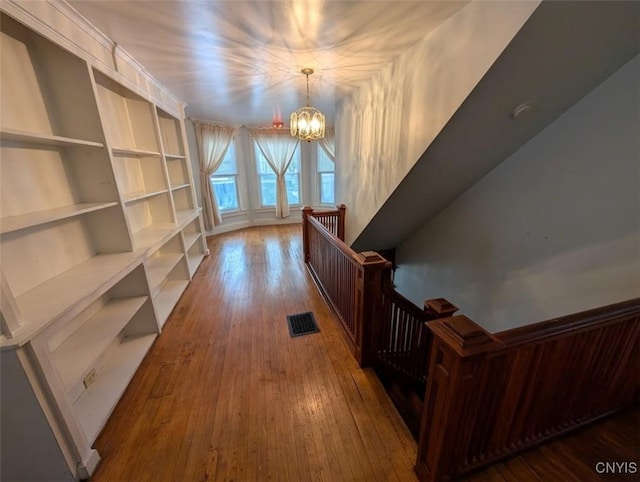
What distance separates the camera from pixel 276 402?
66.1 inches

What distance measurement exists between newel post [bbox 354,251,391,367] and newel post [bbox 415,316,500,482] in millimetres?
699

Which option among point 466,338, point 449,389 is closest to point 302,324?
point 449,389

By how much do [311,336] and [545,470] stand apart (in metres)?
1.62

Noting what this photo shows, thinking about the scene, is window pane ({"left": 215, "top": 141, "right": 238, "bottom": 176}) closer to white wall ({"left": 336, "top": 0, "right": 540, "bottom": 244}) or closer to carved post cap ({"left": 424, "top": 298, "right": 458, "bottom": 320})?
white wall ({"left": 336, "top": 0, "right": 540, "bottom": 244})

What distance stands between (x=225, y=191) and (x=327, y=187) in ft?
8.37

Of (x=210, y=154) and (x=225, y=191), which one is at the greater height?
(x=210, y=154)

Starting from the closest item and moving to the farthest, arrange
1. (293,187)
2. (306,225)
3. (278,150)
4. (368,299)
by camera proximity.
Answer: (368,299)
(306,225)
(278,150)
(293,187)

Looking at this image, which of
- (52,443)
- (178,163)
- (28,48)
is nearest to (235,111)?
(178,163)

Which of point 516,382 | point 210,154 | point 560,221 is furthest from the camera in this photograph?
point 210,154

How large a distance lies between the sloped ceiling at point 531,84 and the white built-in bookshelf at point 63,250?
8.17 ft

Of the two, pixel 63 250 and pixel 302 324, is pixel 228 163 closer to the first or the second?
pixel 63 250

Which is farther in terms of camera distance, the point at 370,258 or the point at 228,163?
the point at 228,163

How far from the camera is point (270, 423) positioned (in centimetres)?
154

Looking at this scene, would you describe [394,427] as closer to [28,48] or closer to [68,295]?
[68,295]
